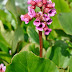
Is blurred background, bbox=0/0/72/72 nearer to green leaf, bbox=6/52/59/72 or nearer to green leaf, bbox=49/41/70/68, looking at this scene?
green leaf, bbox=49/41/70/68

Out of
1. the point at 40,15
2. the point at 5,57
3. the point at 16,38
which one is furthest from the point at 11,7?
the point at 40,15

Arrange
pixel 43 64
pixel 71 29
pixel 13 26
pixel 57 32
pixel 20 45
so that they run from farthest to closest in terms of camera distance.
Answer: pixel 13 26 → pixel 57 32 → pixel 71 29 → pixel 20 45 → pixel 43 64

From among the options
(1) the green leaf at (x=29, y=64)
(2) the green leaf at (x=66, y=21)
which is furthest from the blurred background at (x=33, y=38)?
(1) the green leaf at (x=29, y=64)

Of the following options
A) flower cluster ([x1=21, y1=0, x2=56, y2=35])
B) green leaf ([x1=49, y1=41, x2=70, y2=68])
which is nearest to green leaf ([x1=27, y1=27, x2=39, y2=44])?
green leaf ([x1=49, y1=41, x2=70, y2=68])

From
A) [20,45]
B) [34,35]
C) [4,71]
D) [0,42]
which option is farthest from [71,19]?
[4,71]

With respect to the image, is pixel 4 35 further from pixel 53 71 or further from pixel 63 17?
pixel 53 71

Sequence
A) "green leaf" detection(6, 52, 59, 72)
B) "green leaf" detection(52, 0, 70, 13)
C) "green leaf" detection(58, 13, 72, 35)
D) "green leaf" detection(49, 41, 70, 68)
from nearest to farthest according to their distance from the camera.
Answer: "green leaf" detection(6, 52, 59, 72), "green leaf" detection(49, 41, 70, 68), "green leaf" detection(58, 13, 72, 35), "green leaf" detection(52, 0, 70, 13)

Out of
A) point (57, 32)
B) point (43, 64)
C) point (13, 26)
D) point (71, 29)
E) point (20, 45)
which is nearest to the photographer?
point (43, 64)
